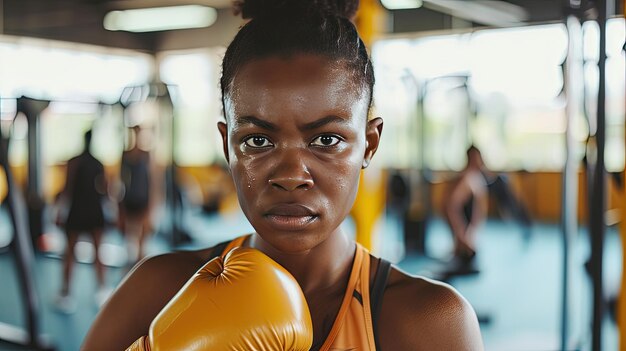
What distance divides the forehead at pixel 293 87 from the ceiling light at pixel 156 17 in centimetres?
673

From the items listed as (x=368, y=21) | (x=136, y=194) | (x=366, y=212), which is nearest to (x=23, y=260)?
(x=136, y=194)

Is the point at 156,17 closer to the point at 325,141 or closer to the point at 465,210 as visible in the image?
the point at 465,210

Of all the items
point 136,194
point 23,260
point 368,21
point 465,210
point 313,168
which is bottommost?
point 465,210

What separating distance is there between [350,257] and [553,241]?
292 inches

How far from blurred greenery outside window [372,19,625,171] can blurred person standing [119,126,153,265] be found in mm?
2559

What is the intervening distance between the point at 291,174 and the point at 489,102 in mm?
8840

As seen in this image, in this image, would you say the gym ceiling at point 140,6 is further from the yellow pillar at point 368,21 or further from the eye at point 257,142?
the eye at point 257,142

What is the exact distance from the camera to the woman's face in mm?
954

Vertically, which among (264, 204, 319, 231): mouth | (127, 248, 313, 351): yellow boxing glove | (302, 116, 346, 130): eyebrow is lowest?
(127, 248, 313, 351): yellow boxing glove

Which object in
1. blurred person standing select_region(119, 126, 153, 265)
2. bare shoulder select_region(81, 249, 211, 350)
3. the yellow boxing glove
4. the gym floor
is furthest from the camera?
blurred person standing select_region(119, 126, 153, 265)

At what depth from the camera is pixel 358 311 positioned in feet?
3.53

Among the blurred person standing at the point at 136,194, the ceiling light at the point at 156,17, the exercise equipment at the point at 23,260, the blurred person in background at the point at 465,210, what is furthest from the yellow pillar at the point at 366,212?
the ceiling light at the point at 156,17

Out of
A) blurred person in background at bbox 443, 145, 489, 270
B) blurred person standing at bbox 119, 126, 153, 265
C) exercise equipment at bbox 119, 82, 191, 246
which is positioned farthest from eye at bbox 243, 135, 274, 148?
exercise equipment at bbox 119, 82, 191, 246

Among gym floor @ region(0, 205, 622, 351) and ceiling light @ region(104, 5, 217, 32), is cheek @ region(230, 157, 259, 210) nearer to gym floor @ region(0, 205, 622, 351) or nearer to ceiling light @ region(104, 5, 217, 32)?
gym floor @ region(0, 205, 622, 351)
